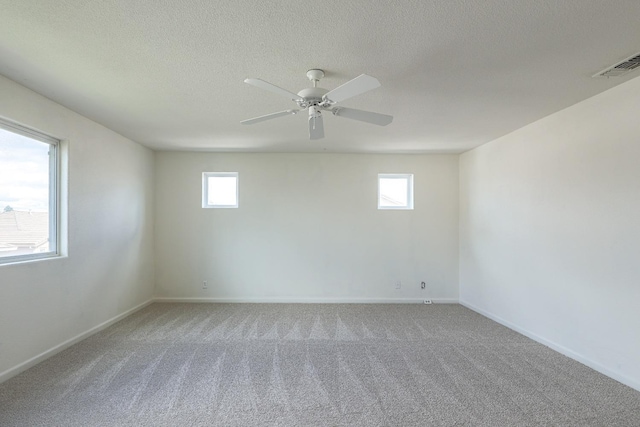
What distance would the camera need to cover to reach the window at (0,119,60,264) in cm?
266

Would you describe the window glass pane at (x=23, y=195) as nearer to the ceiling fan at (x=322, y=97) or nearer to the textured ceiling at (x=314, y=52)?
the textured ceiling at (x=314, y=52)

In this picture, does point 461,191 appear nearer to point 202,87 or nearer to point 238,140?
point 238,140

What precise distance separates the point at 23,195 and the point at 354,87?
304 centimetres

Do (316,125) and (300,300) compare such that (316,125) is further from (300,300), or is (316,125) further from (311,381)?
(300,300)

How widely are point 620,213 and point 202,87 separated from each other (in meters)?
3.57

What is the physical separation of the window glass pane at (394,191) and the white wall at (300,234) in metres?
0.19

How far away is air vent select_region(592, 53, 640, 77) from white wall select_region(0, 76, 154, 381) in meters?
4.52

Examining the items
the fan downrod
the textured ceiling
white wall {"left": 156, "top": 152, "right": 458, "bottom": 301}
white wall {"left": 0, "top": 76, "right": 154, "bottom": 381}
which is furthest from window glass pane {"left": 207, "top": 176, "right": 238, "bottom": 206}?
the fan downrod

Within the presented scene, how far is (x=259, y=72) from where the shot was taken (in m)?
2.33

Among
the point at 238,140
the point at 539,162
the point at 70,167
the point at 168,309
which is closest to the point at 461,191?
the point at 539,162

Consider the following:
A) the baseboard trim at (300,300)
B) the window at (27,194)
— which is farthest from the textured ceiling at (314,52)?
the baseboard trim at (300,300)

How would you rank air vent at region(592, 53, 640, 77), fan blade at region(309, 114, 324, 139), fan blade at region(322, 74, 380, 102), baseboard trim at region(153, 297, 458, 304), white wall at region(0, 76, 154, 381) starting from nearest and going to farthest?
fan blade at region(322, 74, 380, 102) < air vent at region(592, 53, 640, 77) < fan blade at region(309, 114, 324, 139) < white wall at region(0, 76, 154, 381) < baseboard trim at region(153, 297, 458, 304)

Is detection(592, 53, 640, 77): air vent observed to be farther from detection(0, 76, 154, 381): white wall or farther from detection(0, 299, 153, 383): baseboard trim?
detection(0, 299, 153, 383): baseboard trim

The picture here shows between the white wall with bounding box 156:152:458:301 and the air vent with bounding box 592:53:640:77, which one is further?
the white wall with bounding box 156:152:458:301
